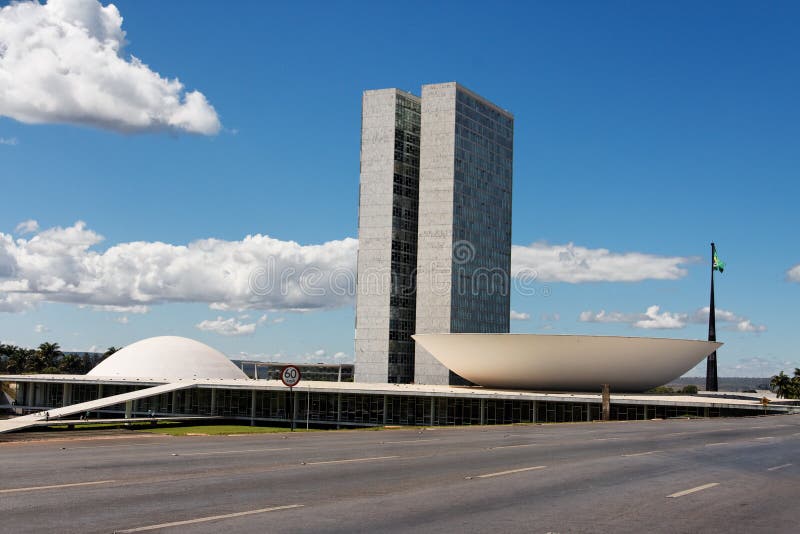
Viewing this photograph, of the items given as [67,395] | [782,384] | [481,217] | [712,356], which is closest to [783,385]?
[782,384]

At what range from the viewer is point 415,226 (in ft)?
508

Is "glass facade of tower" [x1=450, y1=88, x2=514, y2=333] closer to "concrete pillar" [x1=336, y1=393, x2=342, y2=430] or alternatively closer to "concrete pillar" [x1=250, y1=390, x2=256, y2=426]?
"concrete pillar" [x1=336, y1=393, x2=342, y2=430]

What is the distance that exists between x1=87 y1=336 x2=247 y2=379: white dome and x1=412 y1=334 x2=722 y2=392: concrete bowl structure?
41.4m

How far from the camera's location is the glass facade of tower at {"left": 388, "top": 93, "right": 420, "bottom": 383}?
491 feet

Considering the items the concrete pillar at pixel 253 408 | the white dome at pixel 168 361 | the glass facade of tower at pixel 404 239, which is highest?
the glass facade of tower at pixel 404 239

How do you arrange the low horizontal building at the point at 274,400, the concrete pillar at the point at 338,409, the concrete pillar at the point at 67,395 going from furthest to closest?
1. the concrete pillar at the point at 67,395
2. the concrete pillar at the point at 338,409
3. the low horizontal building at the point at 274,400

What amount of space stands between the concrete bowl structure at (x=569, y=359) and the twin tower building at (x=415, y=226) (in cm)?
5923

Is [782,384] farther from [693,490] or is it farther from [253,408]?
[693,490]

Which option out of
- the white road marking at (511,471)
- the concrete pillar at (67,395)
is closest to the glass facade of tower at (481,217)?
the concrete pillar at (67,395)

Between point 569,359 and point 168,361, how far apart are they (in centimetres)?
6014

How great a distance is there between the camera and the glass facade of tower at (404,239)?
149625 millimetres

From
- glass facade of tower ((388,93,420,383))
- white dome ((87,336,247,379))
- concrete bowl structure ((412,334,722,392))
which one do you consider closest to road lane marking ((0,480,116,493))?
concrete bowl structure ((412,334,722,392))

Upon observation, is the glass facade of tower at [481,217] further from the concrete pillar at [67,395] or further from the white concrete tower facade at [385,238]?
the concrete pillar at [67,395]

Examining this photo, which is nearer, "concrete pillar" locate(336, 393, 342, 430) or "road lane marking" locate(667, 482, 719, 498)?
"road lane marking" locate(667, 482, 719, 498)
